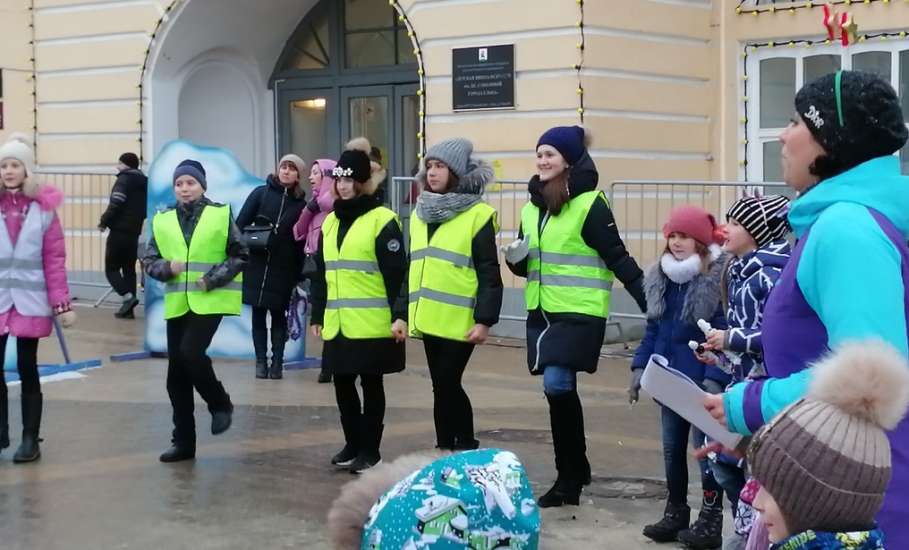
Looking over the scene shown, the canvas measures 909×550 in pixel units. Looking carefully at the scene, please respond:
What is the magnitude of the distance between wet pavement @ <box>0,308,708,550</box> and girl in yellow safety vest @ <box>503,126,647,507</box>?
40 cm

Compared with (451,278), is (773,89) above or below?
above

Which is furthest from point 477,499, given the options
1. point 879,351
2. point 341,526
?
point 879,351

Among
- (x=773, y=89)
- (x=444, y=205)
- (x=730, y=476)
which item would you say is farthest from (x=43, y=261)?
(x=773, y=89)

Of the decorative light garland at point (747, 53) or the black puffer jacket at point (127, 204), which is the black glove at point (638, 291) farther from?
the black puffer jacket at point (127, 204)

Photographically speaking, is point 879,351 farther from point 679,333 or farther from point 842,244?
point 679,333

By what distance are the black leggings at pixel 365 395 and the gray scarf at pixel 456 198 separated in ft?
3.11

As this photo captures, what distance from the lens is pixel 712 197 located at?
12664mm

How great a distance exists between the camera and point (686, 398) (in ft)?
11.2

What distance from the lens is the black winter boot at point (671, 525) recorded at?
5.93 metres

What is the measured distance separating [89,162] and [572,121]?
6.69 meters

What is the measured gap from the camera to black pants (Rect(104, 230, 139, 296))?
47.2 feet

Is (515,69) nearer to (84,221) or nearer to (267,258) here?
(267,258)

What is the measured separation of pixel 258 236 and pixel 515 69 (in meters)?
3.63

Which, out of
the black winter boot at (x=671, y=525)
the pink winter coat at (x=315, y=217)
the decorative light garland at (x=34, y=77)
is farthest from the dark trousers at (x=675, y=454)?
the decorative light garland at (x=34, y=77)
